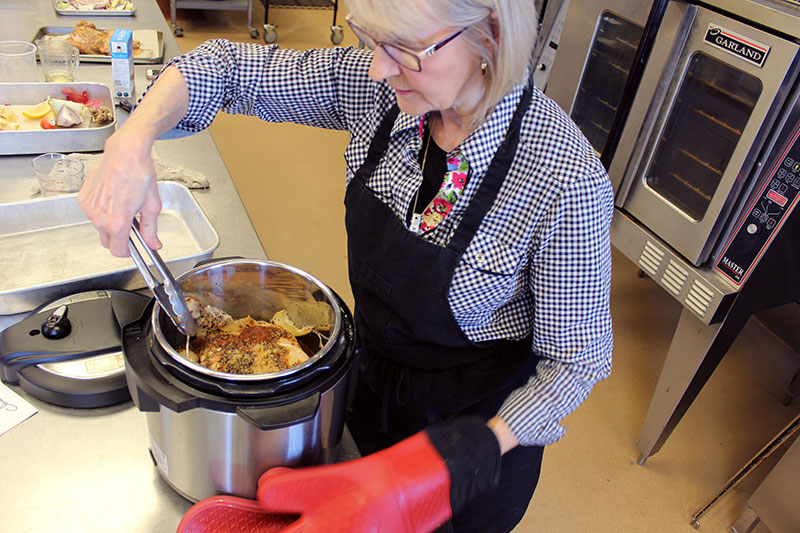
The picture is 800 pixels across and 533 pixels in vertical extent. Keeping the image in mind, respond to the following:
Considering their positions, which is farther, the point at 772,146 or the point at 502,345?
the point at 772,146

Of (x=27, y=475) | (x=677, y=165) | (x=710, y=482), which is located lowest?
(x=710, y=482)

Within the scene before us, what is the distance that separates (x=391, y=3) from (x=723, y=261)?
1.25 meters

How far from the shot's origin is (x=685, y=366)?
1.86 m

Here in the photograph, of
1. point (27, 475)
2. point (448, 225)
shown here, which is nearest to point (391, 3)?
point (448, 225)

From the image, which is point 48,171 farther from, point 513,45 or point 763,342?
point 763,342

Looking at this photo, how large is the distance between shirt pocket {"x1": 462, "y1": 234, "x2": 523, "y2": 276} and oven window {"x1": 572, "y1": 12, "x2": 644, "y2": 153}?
1169 mm

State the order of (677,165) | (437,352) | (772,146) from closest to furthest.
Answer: (437,352), (772,146), (677,165)

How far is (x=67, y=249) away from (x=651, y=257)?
150 centimetres

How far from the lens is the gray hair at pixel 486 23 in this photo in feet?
2.59

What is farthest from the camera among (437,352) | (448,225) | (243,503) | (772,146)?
(772,146)

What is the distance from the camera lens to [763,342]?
2.67m

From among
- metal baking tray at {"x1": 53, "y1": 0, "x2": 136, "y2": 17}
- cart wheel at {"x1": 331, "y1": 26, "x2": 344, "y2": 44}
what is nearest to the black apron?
metal baking tray at {"x1": 53, "y1": 0, "x2": 136, "y2": 17}

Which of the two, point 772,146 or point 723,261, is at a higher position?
point 772,146

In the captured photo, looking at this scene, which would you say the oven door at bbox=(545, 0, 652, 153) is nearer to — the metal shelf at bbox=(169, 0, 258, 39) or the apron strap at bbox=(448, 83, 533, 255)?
the apron strap at bbox=(448, 83, 533, 255)
